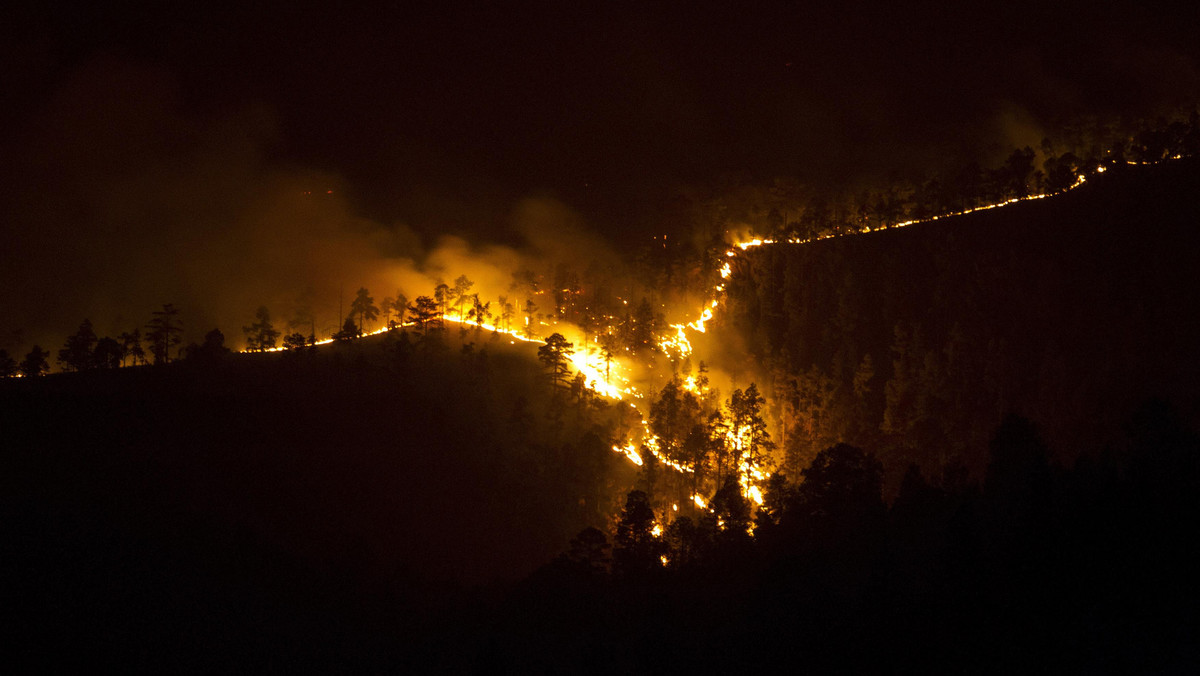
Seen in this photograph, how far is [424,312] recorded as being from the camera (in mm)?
135500

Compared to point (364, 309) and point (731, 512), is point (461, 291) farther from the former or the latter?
point (731, 512)

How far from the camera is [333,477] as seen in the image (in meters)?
102

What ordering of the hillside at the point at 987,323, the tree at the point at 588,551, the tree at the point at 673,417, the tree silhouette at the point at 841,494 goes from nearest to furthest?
1. the tree silhouette at the point at 841,494
2. the tree at the point at 588,551
3. the hillside at the point at 987,323
4. the tree at the point at 673,417

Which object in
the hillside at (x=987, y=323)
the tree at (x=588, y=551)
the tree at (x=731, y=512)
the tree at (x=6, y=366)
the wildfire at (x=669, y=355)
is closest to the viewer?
the tree at (x=731, y=512)

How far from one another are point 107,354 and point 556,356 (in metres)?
60.2

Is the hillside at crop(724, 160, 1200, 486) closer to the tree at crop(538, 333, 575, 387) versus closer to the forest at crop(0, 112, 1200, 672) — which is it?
the forest at crop(0, 112, 1200, 672)

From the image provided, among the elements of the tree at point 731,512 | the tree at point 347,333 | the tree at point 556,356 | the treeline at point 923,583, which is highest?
the tree at point 347,333

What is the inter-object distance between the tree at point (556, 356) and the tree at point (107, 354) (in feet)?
187

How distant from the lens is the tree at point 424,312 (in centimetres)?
13538

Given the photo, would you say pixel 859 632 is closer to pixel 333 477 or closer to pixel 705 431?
pixel 705 431


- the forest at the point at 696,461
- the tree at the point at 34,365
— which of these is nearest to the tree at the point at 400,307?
the forest at the point at 696,461

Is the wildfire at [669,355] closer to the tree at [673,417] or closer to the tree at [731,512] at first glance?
the tree at [673,417]

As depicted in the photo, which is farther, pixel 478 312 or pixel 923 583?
pixel 478 312

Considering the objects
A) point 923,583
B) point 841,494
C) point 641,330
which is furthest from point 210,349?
point 923,583
